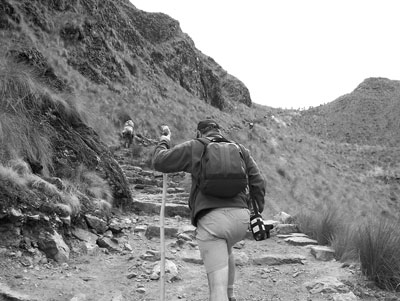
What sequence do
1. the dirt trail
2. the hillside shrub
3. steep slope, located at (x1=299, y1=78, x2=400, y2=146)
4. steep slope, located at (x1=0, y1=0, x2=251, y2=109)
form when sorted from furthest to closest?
steep slope, located at (x1=299, y1=78, x2=400, y2=146), steep slope, located at (x1=0, y1=0, x2=251, y2=109), the hillside shrub, the dirt trail

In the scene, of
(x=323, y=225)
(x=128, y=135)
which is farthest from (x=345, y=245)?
(x=128, y=135)

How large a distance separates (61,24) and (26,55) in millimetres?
10055

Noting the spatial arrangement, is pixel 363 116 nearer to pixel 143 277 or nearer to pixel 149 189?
pixel 149 189

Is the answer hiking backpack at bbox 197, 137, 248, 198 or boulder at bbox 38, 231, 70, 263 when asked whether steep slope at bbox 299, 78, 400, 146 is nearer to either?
boulder at bbox 38, 231, 70, 263

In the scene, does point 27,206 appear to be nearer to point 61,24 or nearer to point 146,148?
point 146,148

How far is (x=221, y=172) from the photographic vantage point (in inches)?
108

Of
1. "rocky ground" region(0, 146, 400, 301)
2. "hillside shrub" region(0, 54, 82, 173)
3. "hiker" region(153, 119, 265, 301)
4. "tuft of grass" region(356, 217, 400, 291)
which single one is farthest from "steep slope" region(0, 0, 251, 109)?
"tuft of grass" region(356, 217, 400, 291)

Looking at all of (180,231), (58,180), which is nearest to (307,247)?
(180,231)

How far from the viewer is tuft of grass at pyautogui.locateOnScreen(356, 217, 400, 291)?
4.32 m

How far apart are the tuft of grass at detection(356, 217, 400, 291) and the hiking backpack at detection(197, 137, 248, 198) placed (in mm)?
2591

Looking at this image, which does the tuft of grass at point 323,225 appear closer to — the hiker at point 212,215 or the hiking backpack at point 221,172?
the hiker at point 212,215

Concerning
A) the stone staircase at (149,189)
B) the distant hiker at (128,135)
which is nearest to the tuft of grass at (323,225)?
the stone staircase at (149,189)

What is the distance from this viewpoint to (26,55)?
25.1ft

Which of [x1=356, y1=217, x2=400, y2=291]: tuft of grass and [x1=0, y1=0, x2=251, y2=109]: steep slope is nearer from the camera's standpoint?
[x1=356, y1=217, x2=400, y2=291]: tuft of grass
